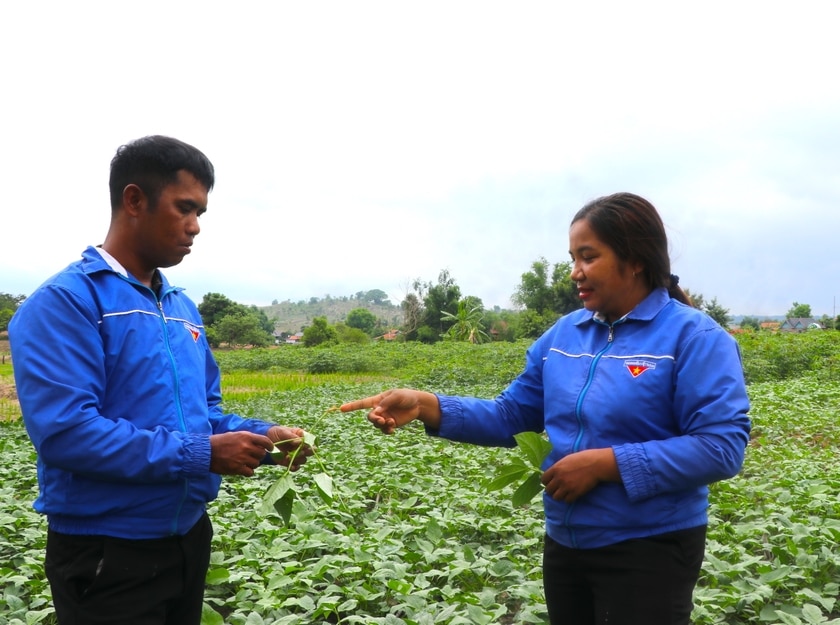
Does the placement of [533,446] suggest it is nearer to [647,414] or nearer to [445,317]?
[647,414]

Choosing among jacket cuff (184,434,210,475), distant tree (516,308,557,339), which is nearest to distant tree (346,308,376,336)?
distant tree (516,308,557,339)

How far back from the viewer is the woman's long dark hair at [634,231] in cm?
184

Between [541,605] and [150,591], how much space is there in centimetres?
171

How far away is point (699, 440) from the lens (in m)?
1.62

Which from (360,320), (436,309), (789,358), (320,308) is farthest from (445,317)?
(320,308)

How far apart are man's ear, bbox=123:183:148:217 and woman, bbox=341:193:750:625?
111 cm

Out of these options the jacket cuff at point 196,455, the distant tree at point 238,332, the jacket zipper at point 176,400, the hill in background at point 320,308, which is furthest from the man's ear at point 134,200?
the hill in background at point 320,308

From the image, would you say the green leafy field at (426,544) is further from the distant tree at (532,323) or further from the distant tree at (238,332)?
the distant tree at (238,332)

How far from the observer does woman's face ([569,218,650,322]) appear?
1857 millimetres

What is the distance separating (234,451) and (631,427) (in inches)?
37.4

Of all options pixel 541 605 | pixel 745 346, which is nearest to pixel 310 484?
pixel 541 605

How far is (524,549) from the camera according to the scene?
12.7 feet

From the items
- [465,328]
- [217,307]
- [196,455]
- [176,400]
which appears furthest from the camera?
[217,307]

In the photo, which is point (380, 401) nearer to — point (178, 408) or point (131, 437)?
point (178, 408)
